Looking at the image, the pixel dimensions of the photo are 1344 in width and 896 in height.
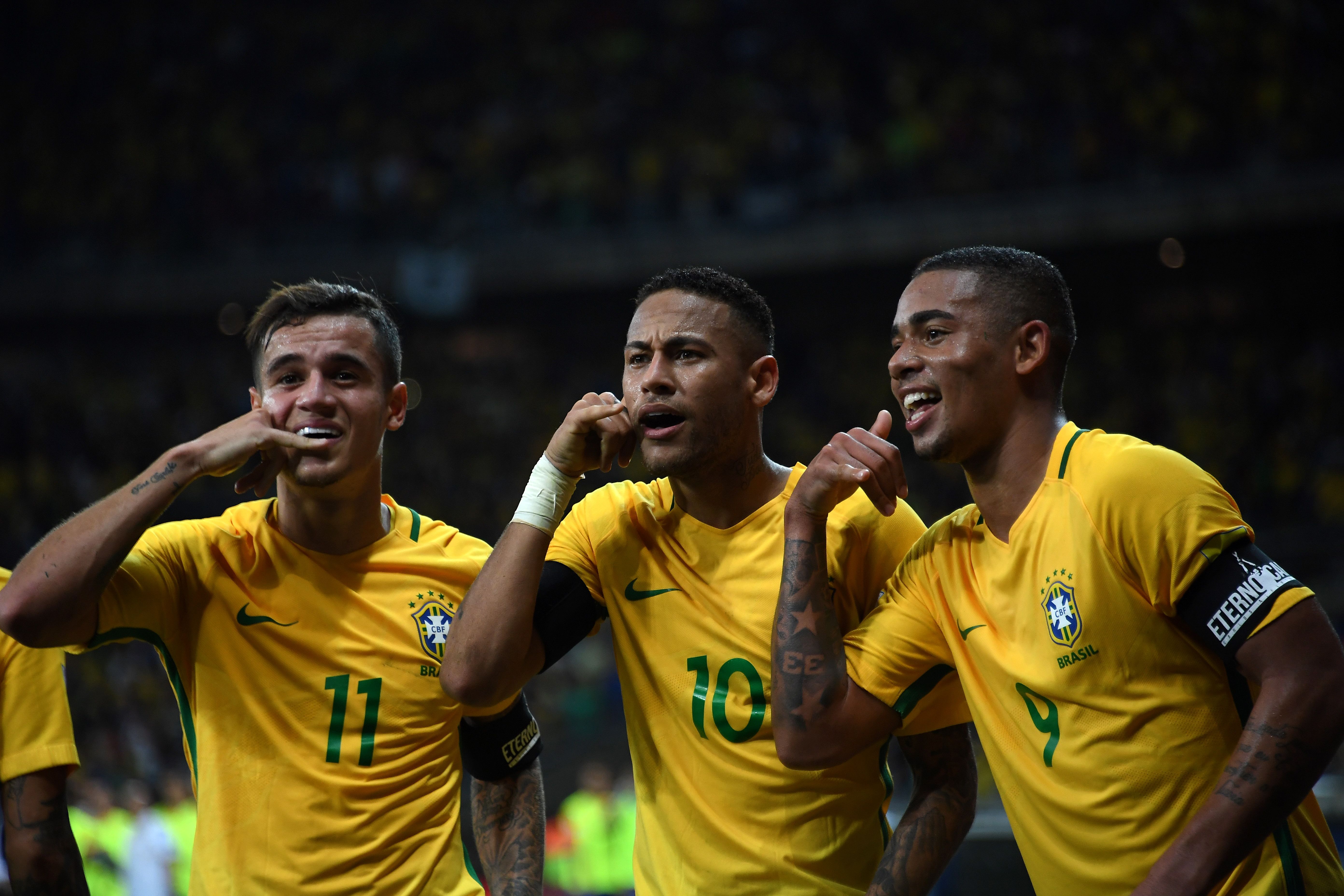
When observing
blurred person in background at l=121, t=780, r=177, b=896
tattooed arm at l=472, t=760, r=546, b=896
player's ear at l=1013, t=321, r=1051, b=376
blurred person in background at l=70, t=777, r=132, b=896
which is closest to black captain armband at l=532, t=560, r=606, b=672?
tattooed arm at l=472, t=760, r=546, b=896

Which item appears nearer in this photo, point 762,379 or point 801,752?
point 801,752

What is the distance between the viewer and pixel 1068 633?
2670 millimetres

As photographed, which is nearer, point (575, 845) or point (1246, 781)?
point (1246, 781)

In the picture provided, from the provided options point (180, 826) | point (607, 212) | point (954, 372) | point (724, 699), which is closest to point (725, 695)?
point (724, 699)

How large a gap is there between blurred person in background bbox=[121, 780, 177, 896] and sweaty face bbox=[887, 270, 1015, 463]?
1075 cm

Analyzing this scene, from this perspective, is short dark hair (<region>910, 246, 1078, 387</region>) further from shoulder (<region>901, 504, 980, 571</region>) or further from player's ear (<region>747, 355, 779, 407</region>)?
player's ear (<region>747, 355, 779, 407</region>)

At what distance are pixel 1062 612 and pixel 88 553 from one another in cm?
236

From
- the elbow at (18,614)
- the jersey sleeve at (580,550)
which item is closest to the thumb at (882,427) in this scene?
the jersey sleeve at (580,550)

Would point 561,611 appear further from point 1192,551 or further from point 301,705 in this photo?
point 1192,551

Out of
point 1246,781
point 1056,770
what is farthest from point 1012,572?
point 1246,781

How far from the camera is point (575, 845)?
481 inches

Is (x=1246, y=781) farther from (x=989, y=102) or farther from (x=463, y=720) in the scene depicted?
(x=989, y=102)

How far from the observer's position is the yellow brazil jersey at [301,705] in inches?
120

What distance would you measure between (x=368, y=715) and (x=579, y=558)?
0.74 m
